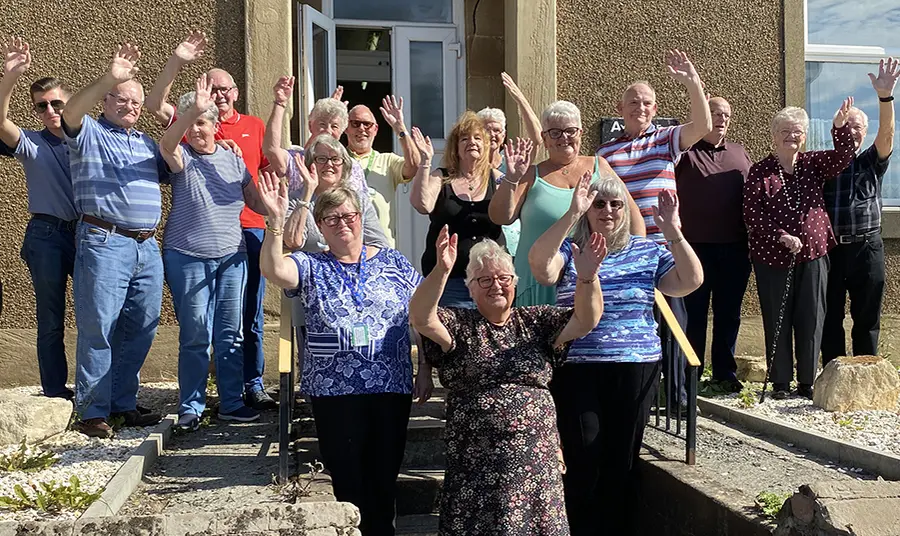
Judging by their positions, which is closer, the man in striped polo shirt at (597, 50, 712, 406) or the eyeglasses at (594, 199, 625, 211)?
the eyeglasses at (594, 199, 625, 211)

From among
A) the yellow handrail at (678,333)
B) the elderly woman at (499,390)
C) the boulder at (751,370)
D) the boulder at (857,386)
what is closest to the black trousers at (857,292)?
the boulder at (751,370)

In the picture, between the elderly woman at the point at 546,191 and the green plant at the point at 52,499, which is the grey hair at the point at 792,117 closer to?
the elderly woman at the point at 546,191

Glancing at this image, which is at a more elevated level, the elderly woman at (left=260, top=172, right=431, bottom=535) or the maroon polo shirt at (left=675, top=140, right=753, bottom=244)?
the maroon polo shirt at (left=675, top=140, right=753, bottom=244)

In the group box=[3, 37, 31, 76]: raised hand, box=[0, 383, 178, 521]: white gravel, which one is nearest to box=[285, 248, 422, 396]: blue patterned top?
box=[0, 383, 178, 521]: white gravel

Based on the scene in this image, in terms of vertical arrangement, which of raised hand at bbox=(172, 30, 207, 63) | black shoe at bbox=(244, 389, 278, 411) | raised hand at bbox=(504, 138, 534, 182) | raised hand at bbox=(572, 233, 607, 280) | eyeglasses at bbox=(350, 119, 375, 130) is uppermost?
raised hand at bbox=(172, 30, 207, 63)

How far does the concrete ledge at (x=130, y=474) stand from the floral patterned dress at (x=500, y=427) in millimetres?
1306

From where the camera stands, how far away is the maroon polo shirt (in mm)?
5805

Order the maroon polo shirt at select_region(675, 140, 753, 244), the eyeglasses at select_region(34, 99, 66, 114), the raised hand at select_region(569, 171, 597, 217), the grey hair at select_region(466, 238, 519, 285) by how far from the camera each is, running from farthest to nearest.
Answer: the maroon polo shirt at select_region(675, 140, 753, 244)
the eyeglasses at select_region(34, 99, 66, 114)
the raised hand at select_region(569, 171, 597, 217)
the grey hair at select_region(466, 238, 519, 285)

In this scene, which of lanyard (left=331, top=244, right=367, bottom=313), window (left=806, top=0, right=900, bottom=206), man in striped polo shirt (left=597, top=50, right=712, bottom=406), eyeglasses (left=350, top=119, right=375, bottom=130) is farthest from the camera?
window (left=806, top=0, right=900, bottom=206)

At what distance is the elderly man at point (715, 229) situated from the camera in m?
5.81

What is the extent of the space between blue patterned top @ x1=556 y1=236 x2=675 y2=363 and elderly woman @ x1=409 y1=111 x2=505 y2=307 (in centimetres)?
68

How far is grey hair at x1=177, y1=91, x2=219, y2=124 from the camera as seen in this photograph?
4.64m

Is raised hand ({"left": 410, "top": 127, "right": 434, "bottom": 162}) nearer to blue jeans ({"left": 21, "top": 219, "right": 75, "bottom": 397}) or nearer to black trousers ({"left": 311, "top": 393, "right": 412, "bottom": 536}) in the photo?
black trousers ({"left": 311, "top": 393, "right": 412, "bottom": 536})

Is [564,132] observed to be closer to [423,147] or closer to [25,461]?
[423,147]
